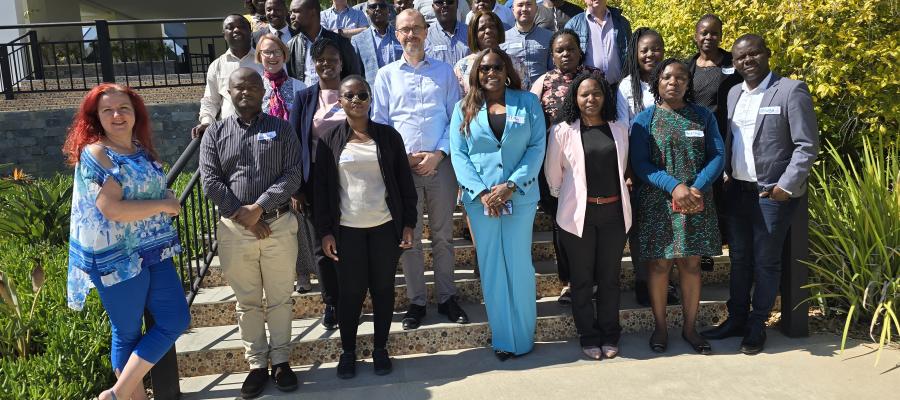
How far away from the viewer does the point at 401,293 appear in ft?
15.7

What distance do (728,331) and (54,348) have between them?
13.8ft

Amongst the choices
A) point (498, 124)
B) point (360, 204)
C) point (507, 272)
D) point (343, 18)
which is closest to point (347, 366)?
point (360, 204)

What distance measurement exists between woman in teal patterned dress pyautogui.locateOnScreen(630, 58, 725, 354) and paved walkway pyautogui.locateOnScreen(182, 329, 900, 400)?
295 mm

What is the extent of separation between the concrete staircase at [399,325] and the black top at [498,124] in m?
1.26

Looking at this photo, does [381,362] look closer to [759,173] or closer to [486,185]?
[486,185]

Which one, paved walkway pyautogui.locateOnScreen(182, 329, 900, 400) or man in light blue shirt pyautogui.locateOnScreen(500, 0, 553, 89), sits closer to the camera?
paved walkway pyautogui.locateOnScreen(182, 329, 900, 400)

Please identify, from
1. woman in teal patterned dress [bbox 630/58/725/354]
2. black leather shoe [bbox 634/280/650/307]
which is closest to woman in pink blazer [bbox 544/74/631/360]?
woman in teal patterned dress [bbox 630/58/725/354]

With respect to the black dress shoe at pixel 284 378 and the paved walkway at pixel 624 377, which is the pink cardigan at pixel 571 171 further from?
the black dress shoe at pixel 284 378

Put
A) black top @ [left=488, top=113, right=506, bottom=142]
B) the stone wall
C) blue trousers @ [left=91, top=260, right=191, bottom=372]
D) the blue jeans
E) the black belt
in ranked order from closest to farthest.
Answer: blue trousers @ [left=91, top=260, right=191, bottom=372], the black belt, black top @ [left=488, top=113, right=506, bottom=142], the blue jeans, the stone wall

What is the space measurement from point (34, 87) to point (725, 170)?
36.3 feet

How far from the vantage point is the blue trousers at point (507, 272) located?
4168 mm

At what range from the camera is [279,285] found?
383cm

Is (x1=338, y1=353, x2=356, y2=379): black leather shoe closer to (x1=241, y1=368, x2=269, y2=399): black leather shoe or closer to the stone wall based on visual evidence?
(x1=241, y1=368, x2=269, y2=399): black leather shoe

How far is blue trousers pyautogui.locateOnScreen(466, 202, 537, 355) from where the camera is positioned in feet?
13.7
